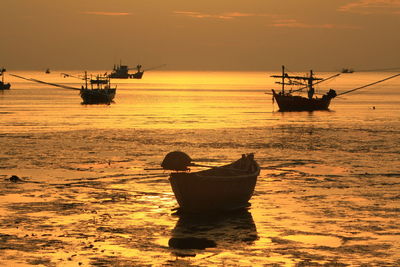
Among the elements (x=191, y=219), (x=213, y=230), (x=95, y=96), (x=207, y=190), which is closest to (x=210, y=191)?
(x=207, y=190)

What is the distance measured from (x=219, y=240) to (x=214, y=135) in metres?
46.4

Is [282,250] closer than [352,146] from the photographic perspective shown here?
Yes

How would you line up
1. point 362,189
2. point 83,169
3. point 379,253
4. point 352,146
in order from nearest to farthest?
point 379,253
point 362,189
point 83,169
point 352,146

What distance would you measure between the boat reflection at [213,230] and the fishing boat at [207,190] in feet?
1.29

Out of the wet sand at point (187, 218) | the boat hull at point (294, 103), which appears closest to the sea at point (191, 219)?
the wet sand at point (187, 218)

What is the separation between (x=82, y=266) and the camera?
62.3 ft

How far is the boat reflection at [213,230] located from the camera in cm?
2203

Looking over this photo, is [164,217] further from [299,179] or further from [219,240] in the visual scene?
[299,179]

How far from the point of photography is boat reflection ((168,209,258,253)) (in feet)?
72.3

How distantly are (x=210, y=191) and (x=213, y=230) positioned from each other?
113 inches

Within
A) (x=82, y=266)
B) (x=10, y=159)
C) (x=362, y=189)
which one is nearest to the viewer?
(x=82, y=266)

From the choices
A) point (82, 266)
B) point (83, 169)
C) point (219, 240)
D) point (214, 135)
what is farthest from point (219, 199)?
point (214, 135)

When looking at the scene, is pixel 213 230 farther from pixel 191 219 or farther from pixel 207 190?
pixel 207 190

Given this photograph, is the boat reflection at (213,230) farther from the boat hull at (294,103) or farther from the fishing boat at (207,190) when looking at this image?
the boat hull at (294,103)
